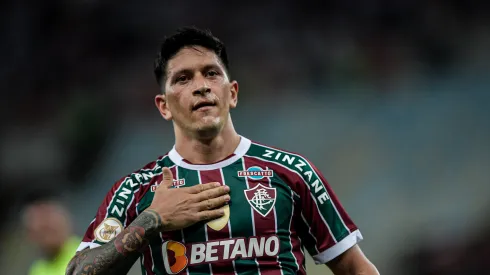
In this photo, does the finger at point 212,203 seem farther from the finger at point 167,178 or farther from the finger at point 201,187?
the finger at point 167,178

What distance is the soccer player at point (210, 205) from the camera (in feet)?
7.69

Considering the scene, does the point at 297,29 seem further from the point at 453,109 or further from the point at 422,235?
the point at 422,235

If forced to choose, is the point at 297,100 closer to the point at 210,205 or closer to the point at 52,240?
the point at 52,240

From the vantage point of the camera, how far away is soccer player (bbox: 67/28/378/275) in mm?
2344

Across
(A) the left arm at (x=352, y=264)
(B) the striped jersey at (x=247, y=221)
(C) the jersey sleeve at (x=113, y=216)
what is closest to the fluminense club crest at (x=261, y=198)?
(B) the striped jersey at (x=247, y=221)

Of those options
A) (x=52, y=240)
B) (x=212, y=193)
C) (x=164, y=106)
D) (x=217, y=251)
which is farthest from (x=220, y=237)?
(x=52, y=240)

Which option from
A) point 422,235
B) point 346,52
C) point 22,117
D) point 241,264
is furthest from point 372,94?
point 241,264

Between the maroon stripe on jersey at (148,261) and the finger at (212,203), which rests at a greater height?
the finger at (212,203)

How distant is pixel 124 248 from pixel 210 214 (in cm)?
32

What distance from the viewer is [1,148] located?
614 centimetres

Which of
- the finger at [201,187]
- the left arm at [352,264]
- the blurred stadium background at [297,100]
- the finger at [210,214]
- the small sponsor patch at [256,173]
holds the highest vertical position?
the blurred stadium background at [297,100]

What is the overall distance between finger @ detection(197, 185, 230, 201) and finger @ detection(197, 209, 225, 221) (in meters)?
0.06

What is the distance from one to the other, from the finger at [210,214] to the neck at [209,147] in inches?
10.4

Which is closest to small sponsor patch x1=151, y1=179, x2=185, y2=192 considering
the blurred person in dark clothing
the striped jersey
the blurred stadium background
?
the striped jersey
